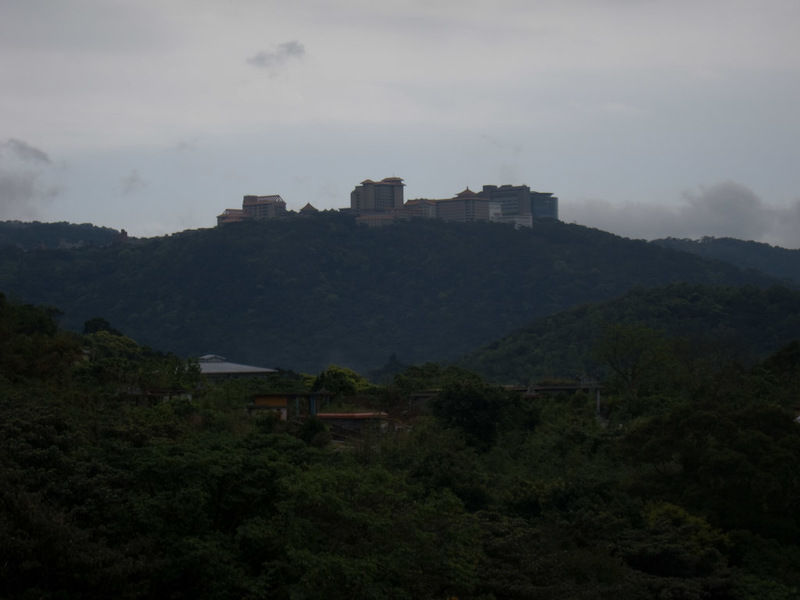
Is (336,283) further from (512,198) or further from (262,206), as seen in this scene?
(512,198)

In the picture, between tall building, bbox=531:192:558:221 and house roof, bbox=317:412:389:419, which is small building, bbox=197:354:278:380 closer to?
house roof, bbox=317:412:389:419

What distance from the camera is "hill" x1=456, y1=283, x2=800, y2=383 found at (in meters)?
60.2

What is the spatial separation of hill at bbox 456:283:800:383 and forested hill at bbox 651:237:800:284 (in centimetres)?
6486

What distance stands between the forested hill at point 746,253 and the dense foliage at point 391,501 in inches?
4364

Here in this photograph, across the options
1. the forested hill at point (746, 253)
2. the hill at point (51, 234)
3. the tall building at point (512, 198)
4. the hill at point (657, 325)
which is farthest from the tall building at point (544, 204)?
the hill at point (657, 325)

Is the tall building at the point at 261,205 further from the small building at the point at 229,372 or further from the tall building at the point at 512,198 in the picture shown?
the small building at the point at 229,372

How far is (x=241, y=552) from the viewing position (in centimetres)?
1323

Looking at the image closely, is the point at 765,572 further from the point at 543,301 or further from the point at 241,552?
the point at 543,301

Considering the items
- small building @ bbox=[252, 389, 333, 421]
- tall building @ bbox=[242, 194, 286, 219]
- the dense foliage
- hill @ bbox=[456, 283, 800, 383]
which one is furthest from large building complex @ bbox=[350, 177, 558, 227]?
the dense foliage

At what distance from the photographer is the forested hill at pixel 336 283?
315 ft

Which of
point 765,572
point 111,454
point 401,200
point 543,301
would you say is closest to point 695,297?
point 543,301

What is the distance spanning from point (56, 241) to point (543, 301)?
6597cm

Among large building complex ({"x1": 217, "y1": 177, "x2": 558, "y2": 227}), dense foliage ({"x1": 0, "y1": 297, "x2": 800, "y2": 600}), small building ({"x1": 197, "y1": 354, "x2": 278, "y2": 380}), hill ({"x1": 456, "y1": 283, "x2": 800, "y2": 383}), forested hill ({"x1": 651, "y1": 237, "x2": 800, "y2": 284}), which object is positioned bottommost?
dense foliage ({"x1": 0, "y1": 297, "x2": 800, "y2": 600})

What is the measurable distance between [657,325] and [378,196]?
7636cm
